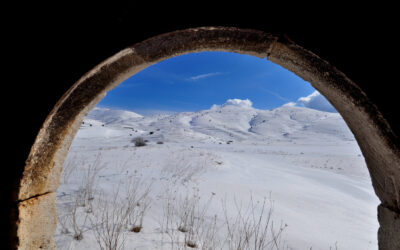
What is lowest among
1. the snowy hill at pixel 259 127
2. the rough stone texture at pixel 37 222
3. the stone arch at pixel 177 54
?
the rough stone texture at pixel 37 222

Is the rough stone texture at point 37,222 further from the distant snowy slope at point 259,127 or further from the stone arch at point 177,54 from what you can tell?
the distant snowy slope at point 259,127

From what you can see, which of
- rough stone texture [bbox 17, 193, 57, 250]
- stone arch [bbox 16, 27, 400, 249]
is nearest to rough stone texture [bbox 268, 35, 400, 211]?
stone arch [bbox 16, 27, 400, 249]

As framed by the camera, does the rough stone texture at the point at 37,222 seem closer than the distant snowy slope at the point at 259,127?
Yes

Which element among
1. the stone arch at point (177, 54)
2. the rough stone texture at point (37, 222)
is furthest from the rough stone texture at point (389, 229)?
the rough stone texture at point (37, 222)

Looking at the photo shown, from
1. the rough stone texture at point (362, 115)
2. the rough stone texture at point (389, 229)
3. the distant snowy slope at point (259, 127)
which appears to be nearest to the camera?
the rough stone texture at point (362, 115)

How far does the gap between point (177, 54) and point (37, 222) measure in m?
1.71

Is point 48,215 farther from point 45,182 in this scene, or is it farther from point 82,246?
point 82,246

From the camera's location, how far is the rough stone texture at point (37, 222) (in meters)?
1.31

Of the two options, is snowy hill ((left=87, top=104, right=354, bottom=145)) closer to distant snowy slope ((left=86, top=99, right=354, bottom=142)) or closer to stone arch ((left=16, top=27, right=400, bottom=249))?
distant snowy slope ((left=86, top=99, right=354, bottom=142))

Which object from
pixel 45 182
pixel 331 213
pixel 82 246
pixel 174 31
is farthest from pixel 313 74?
pixel 331 213

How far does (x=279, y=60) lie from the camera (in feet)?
4.92

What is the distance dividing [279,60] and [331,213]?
6.27 metres

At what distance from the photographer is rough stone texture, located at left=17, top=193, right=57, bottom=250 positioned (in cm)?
131

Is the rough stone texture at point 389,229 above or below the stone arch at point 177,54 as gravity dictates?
below
